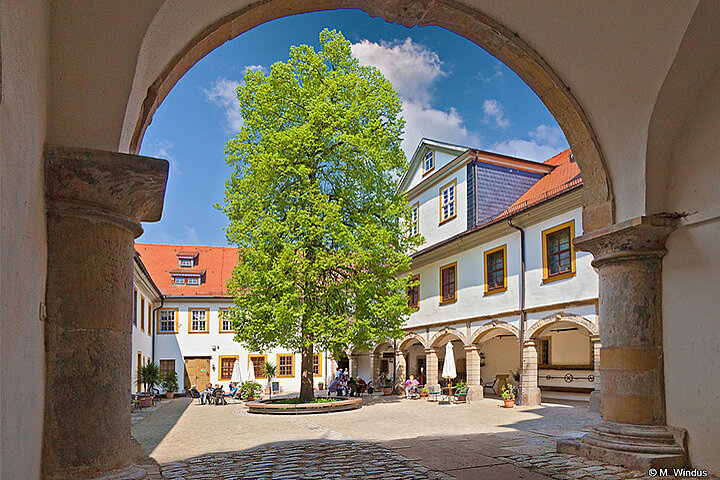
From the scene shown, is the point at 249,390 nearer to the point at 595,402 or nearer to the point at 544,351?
the point at 544,351

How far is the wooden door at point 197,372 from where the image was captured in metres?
31.2

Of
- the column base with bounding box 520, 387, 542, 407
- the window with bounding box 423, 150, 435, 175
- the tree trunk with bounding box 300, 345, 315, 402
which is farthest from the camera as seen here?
the window with bounding box 423, 150, 435, 175

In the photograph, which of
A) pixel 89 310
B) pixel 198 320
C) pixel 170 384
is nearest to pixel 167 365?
pixel 170 384

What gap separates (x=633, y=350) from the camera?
20.0ft

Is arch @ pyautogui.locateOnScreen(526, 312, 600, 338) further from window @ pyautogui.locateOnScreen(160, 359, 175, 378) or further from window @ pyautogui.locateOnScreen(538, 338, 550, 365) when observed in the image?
window @ pyautogui.locateOnScreen(160, 359, 175, 378)

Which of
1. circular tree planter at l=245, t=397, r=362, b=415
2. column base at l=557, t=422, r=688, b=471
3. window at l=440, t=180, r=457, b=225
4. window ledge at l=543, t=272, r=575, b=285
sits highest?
window at l=440, t=180, r=457, b=225

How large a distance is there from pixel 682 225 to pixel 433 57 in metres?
47.7

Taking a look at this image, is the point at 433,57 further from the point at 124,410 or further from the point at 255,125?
the point at 124,410

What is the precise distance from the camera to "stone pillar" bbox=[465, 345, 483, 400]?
1981cm

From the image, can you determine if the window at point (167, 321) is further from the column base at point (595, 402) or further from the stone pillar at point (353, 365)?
the column base at point (595, 402)

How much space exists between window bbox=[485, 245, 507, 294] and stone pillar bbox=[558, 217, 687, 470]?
12534mm

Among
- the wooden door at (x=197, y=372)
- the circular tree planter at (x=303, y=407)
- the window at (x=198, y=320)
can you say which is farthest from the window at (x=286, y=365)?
the circular tree planter at (x=303, y=407)

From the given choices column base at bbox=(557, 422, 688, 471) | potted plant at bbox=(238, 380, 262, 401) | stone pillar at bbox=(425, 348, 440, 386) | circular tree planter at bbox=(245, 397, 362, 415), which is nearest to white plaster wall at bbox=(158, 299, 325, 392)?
potted plant at bbox=(238, 380, 262, 401)

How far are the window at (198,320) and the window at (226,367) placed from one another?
1.82m
